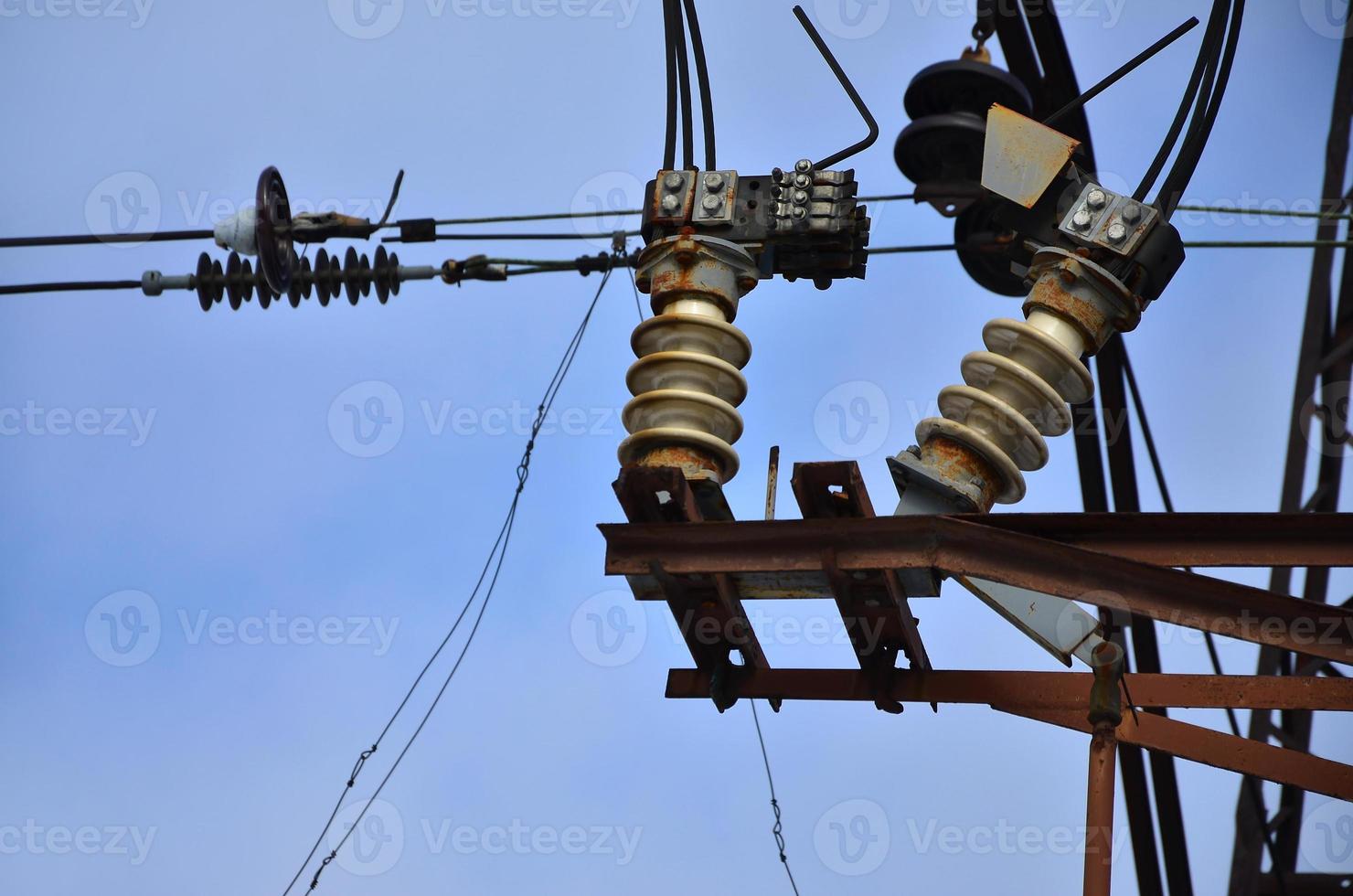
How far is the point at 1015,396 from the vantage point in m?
6.71

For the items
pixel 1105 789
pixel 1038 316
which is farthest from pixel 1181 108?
pixel 1105 789

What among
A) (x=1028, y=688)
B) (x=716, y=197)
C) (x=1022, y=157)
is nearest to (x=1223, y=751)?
(x=1028, y=688)

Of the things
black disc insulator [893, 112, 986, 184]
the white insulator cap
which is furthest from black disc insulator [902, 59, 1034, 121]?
the white insulator cap

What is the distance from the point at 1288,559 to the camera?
6.29 metres

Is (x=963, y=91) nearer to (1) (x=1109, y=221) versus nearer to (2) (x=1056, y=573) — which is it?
(1) (x=1109, y=221)

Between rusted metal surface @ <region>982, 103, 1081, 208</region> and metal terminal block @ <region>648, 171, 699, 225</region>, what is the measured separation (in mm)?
1015

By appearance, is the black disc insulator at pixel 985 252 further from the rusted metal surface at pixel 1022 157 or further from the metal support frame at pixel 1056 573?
the metal support frame at pixel 1056 573

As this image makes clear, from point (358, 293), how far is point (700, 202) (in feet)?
9.28

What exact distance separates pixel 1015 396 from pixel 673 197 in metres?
1.46

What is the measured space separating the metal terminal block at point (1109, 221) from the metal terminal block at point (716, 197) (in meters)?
1.15

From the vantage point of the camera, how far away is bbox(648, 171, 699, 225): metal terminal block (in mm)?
7367

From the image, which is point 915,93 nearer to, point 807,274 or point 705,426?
point 807,274

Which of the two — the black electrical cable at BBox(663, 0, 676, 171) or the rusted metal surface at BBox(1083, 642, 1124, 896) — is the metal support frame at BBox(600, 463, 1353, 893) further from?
the black electrical cable at BBox(663, 0, 676, 171)

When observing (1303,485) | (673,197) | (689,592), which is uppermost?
(1303,485)
